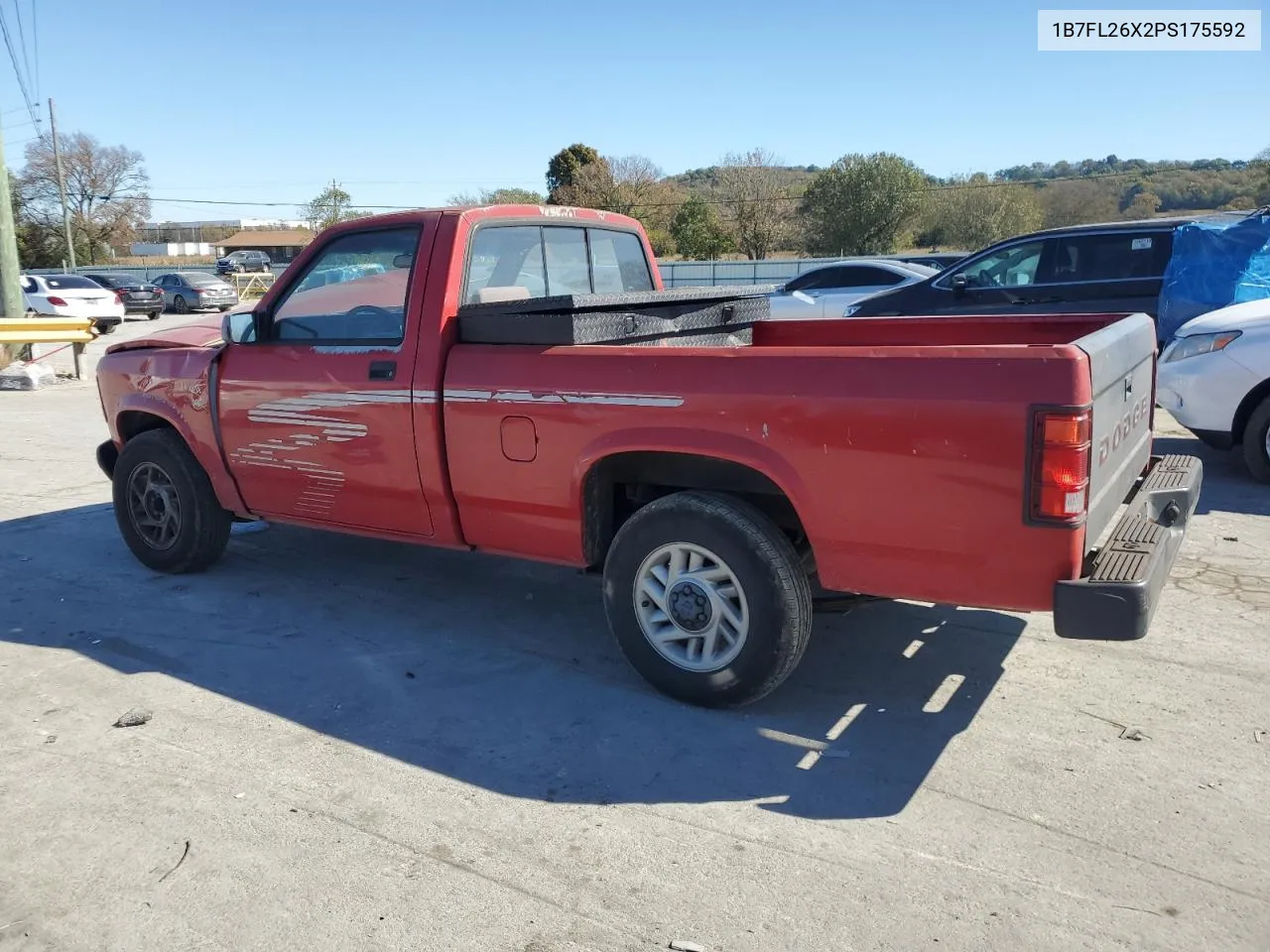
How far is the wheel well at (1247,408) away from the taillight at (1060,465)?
4.69 m

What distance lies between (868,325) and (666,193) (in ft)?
160

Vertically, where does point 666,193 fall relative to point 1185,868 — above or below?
above

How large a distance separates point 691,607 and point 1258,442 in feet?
16.9

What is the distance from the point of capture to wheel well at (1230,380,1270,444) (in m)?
6.86

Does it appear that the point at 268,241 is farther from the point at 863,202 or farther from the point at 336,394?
the point at 336,394

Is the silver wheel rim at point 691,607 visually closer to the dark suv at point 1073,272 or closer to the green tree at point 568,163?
the dark suv at point 1073,272

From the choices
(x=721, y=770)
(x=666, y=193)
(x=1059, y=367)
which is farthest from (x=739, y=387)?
(x=666, y=193)

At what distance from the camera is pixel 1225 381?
6.94 metres

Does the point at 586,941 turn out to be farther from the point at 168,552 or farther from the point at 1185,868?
the point at 168,552

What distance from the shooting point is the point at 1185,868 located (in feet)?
9.45

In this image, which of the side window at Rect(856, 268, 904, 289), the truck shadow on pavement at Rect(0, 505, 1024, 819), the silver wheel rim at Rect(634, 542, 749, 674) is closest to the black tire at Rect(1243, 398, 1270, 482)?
the truck shadow on pavement at Rect(0, 505, 1024, 819)

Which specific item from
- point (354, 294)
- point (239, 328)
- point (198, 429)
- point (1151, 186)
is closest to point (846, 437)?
point (354, 294)

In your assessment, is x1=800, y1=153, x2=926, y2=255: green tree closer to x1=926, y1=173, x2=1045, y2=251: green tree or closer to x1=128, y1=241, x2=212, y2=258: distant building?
x1=926, y1=173, x2=1045, y2=251: green tree

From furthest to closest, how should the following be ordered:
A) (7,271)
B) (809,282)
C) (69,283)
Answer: (69,283), (7,271), (809,282)
